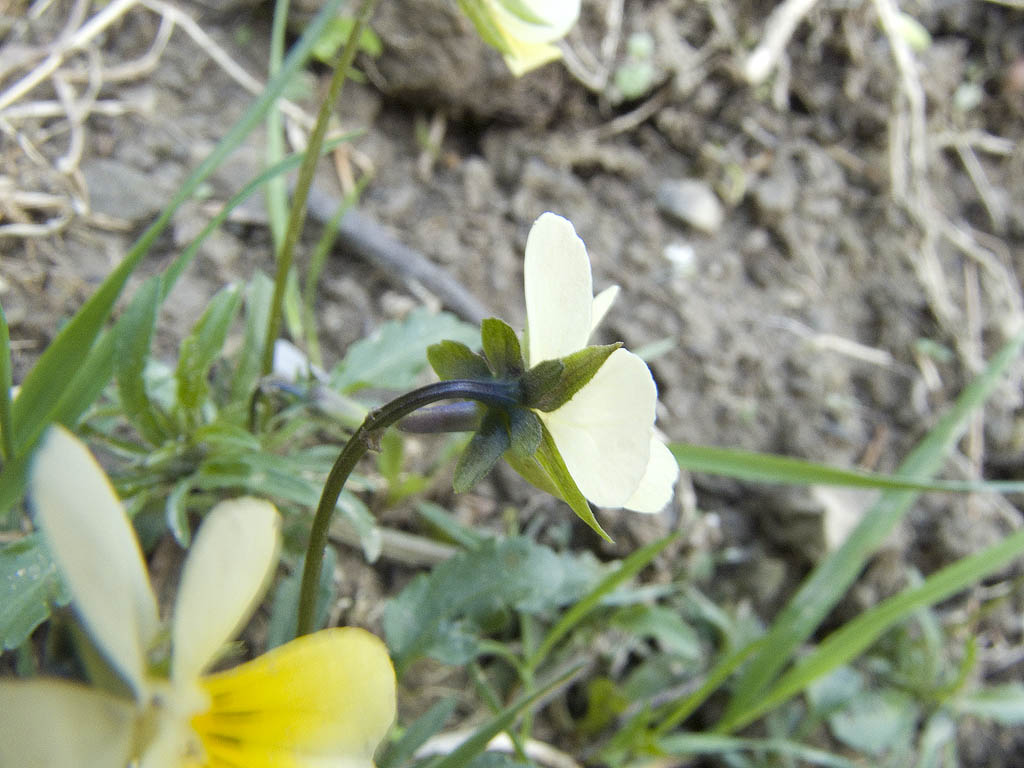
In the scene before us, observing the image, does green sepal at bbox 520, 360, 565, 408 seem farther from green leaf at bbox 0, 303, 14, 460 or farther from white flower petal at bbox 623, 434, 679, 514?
green leaf at bbox 0, 303, 14, 460

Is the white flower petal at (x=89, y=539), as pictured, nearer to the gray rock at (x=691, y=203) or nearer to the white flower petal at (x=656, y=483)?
the white flower petal at (x=656, y=483)

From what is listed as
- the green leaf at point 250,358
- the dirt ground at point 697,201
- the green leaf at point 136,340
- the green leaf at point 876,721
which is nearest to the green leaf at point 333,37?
the dirt ground at point 697,201

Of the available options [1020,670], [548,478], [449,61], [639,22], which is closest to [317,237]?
[449,61]

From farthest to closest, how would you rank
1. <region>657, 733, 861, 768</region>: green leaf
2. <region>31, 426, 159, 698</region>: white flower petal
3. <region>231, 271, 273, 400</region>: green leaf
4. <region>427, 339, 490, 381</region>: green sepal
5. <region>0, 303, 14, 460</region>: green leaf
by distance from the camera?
<region>657, 733, 861, 768</region>: green leaf → <region>231, 271, 273, 400</region>: green leaf → <region>0, 303, 14, 460</region>: green leaf → <region>427, 339, 490, 381</region>: green sepal → <region>31, 426, 159, 698</region>: white flower petal

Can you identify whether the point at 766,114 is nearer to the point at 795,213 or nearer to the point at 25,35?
the point at 795,213

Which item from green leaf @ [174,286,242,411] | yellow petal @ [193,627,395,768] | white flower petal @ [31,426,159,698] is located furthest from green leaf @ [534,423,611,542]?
green leaf @ [174,286,242,411]

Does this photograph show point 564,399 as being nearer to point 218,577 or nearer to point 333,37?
point 218,577
